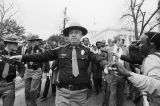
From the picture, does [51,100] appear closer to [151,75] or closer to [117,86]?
[117,86]

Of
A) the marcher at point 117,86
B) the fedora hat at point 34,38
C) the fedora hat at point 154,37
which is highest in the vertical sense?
the fedora hat at point 34,38

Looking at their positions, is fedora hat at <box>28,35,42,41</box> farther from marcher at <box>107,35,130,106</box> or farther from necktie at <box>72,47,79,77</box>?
necktie at <box>72,47,79,77</box>

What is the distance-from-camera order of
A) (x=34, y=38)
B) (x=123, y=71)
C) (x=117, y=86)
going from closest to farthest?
1. (x=123, y=71)
2. (x=117, y=86)
3. (x=34, y=38)

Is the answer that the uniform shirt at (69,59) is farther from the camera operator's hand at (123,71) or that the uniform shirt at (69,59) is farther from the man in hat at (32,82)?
the man in hat at (32,82)

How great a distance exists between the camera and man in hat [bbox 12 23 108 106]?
3.63 metres

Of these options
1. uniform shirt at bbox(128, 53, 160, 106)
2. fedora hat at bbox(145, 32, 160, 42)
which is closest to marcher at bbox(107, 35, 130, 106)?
fedora hat at bbox(145, 32, 160, 42)

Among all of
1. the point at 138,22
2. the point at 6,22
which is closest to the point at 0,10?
the point at 6,22

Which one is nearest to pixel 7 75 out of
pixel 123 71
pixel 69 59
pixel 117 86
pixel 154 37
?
pixel 69 59

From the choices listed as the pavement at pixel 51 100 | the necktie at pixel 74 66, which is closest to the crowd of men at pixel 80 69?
the necktie at pixel 74 66

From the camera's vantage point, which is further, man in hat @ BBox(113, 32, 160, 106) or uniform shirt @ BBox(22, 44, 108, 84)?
uniform shirt @ BBox(22, 44, 108, 84)

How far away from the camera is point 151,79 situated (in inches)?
90.2

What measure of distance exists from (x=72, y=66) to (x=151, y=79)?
1628 mm

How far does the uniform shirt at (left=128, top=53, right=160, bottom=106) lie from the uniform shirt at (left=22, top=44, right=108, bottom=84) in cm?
117

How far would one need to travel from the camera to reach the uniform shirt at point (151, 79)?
7.52ft
